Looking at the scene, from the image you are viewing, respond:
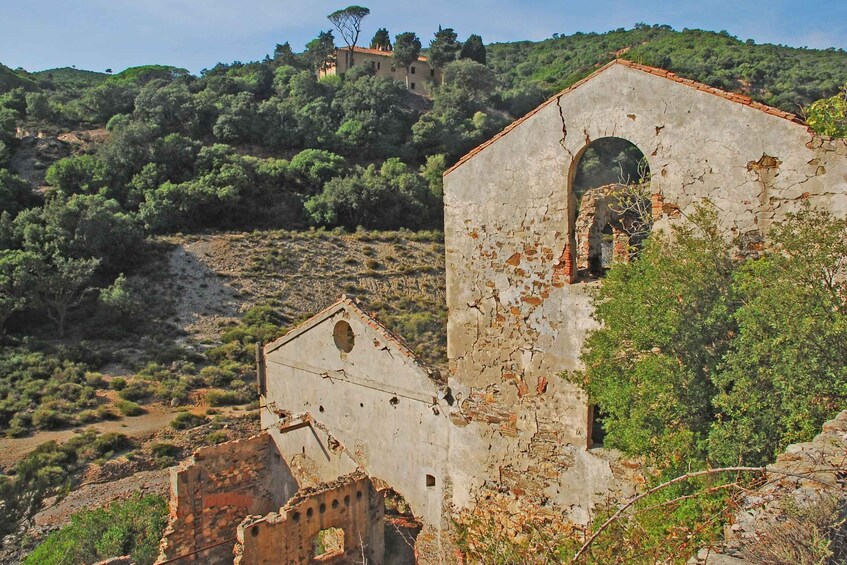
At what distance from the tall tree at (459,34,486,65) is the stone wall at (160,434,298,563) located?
75.0 metres

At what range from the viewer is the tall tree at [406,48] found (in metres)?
78.4

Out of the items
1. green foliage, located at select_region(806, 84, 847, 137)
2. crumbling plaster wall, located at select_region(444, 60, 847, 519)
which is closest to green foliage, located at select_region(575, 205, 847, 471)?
crumbling plaster wall, located at select_region(444, 60, 847, 519)

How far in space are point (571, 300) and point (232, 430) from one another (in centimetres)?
1790

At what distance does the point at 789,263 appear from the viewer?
631 centimetres

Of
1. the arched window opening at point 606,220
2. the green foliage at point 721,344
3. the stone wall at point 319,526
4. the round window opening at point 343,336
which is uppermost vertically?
the arched window opening at point 606,220

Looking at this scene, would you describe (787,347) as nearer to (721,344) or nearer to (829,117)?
(721,344)

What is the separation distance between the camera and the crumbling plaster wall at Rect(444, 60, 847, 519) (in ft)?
22.9

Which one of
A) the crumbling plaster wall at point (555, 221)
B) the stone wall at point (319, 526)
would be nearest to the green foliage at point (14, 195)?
the stone wall at point (319, 526)

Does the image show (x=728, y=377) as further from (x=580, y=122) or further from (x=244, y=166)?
(x=244, y=166)

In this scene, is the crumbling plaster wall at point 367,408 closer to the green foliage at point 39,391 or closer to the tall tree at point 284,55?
the green foliage at point 39,391

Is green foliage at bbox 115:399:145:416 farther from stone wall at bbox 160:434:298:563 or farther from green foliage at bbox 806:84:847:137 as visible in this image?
green foliage at bbox 806:84:847:137

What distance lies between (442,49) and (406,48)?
4725mm

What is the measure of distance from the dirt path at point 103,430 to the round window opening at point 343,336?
13.4 meters

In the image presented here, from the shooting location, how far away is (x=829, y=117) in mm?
6531
